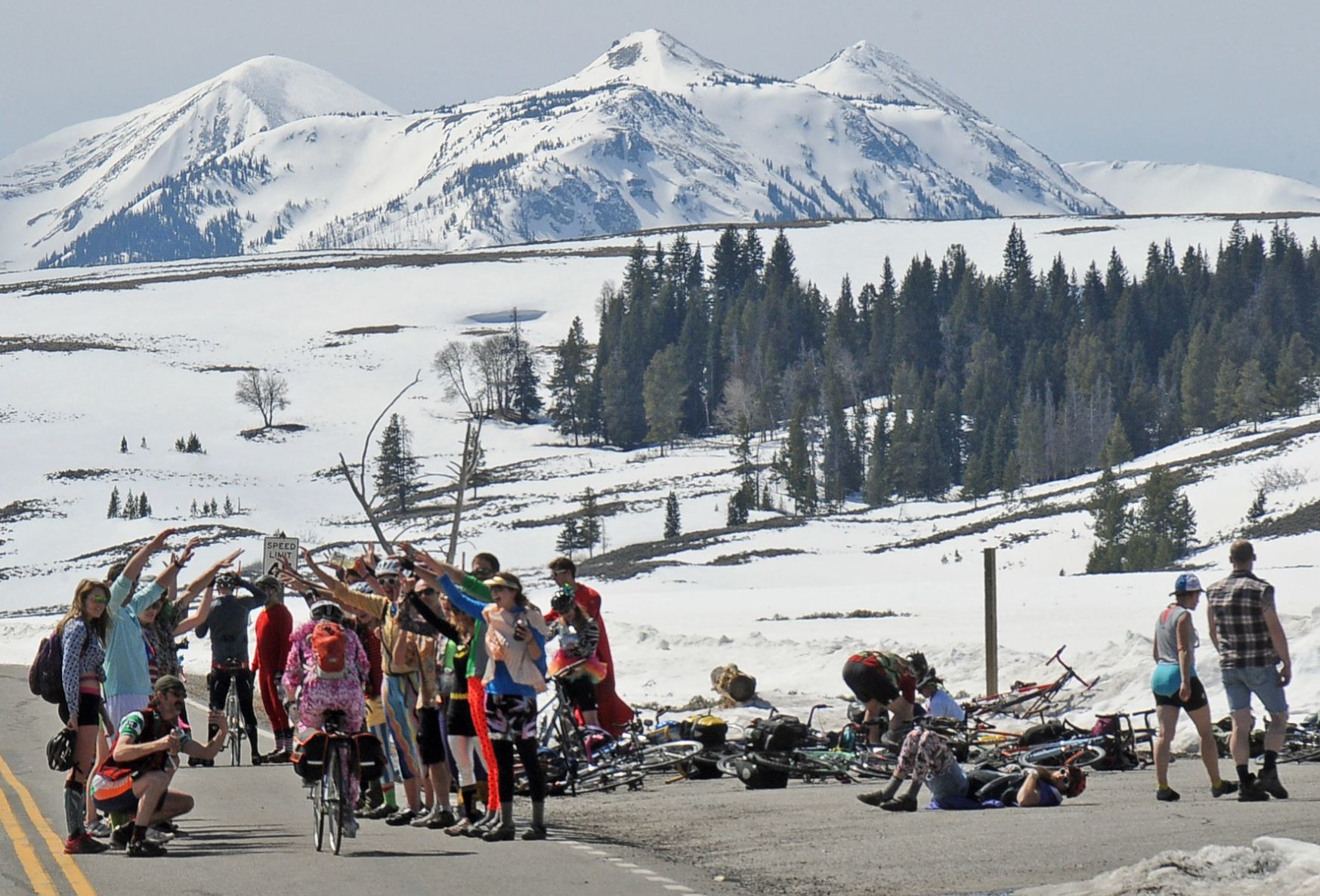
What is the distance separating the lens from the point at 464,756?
476 inches

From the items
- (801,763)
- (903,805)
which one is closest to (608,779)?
(801,763)

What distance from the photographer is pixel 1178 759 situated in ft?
52.4

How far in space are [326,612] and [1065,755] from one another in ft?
21.4

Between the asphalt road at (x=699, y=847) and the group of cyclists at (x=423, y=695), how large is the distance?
0.27 m

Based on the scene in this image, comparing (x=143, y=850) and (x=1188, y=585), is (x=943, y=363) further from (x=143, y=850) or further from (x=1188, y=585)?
(x=143, y=850)

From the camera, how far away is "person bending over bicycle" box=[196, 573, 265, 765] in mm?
17203

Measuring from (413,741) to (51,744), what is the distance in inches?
95.9

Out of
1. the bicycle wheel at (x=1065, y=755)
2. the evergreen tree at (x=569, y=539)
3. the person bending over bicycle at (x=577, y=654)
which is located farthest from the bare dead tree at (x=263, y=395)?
the bicycle wheel at (x=1065, y=755)

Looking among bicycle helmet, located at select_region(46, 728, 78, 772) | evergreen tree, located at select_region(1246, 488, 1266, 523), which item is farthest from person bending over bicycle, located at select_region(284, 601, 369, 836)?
evergreen tree, located at select_region(1246, 488, 1266, 523)

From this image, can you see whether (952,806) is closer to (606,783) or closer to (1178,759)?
(606,783)

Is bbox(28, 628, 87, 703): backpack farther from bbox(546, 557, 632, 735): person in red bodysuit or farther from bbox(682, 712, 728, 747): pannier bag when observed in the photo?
bbox(682, 712, 728, 747): pannier bag

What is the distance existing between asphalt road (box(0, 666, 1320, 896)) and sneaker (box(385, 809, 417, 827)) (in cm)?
14

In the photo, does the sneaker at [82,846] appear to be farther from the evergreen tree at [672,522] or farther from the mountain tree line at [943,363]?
the mountain tree line at [943,363]

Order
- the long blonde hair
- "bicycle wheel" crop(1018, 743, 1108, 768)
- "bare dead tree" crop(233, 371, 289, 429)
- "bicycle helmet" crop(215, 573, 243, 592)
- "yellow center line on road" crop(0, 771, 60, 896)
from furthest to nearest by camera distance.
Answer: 1. "bare dead tree" crop(233, 371, 289, 429)
2. "bicycle helmet" crop(215, 573, 243, 592)
3. "bicycle wheel" crop(1018, 743, 1108, 768)
4. the long blonde hair
5. "yellow center line on road" crop(0, 771, 60, 896)
